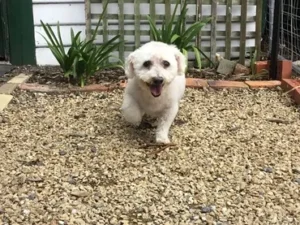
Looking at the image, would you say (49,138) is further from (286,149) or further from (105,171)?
(286,149)

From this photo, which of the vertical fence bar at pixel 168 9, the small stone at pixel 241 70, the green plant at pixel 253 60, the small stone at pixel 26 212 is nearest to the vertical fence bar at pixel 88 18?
the vertical fence bar at pixel 168 9

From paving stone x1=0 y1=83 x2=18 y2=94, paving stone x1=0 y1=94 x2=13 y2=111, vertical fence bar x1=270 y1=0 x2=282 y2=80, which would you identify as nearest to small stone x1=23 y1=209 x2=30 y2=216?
paving stone x1=0 y1=94 x2=13 y2=111

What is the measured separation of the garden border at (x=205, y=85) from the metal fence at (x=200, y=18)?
28.2 inches

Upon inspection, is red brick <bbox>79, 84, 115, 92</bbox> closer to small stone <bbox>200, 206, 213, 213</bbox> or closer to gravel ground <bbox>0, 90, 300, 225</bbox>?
gravel ground <bbox>0, 90, 300, 225</bbox>

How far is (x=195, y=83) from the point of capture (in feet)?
16.5

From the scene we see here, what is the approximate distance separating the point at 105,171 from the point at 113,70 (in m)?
2.62

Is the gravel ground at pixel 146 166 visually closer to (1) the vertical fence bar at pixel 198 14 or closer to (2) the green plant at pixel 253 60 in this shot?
(2) the green plant at pixel 253 60

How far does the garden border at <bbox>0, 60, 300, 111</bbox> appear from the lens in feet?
15.6

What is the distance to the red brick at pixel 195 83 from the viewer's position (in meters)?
4.98

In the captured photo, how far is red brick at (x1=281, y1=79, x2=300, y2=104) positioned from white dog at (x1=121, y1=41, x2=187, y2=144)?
4.13 feet

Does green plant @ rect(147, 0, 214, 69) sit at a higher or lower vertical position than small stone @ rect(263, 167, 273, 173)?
higher

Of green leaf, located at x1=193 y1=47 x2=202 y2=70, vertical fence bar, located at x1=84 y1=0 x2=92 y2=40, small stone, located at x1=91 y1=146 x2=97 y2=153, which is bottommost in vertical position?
small stone, located at x1=91 y1=146 x2=97 y2=153

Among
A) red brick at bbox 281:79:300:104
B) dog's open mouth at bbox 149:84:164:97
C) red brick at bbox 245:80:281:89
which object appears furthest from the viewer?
red brick at bbox 245:80:281:89

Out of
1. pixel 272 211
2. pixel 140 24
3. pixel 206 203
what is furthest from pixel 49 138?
pixel 140 24
